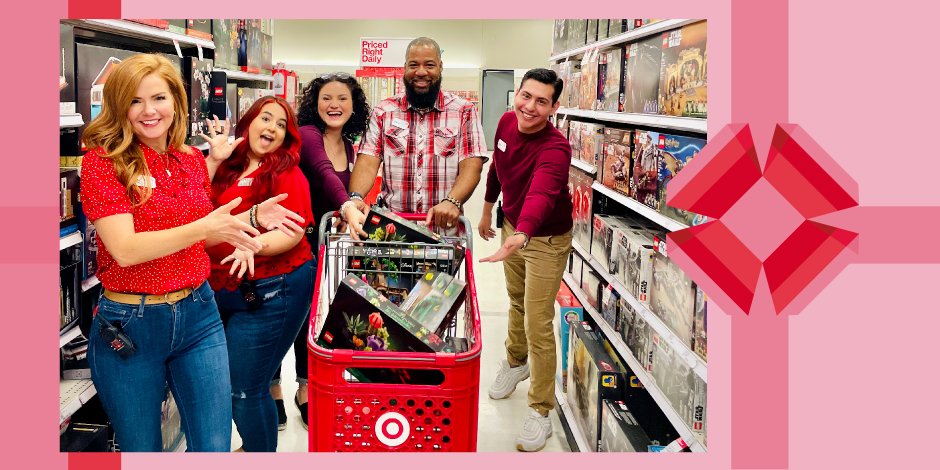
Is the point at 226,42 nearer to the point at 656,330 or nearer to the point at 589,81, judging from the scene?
the point at 589,81

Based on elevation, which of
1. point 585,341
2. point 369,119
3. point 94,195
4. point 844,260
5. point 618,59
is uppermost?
point 618,59

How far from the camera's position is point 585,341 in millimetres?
3383

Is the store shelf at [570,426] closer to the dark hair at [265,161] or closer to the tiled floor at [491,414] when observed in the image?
the tiled floor at [491,414]

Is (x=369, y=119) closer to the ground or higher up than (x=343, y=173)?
higher up

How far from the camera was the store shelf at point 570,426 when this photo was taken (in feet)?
10.8

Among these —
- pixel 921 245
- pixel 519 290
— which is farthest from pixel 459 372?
pixel 519 290

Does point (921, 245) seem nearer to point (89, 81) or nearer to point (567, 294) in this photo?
point (89, 81)

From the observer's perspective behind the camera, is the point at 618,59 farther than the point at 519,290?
No

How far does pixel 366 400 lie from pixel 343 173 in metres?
1.27

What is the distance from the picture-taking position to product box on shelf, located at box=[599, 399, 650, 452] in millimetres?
2605

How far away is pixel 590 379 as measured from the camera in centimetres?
322

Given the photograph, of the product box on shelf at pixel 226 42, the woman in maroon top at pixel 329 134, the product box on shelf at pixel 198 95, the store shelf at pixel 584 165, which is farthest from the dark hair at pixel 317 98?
the store shelf at pixel 584 165

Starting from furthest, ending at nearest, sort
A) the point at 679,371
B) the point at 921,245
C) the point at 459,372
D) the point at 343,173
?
the point at 343,173
the point at 679,371
the point at 459,372
the point at 921,245

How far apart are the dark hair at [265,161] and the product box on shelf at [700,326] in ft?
4.45
